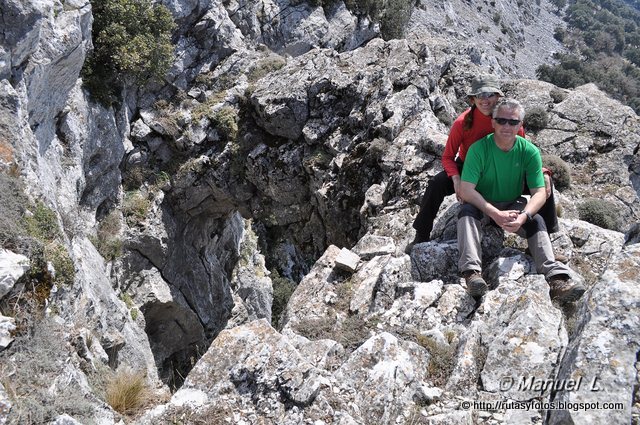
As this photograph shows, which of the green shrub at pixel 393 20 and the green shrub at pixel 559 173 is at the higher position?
the green shrub at pixel 393 20

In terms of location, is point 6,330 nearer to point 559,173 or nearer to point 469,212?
point 469,212

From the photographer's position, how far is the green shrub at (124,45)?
1719 cm

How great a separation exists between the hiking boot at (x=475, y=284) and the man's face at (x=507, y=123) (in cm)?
229

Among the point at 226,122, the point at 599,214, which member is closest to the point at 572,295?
the point at 599,214

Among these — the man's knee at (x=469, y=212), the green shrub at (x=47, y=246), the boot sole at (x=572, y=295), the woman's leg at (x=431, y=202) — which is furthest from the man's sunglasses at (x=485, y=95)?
the green shrub at (x=47, y=246)

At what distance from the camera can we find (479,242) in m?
7.82

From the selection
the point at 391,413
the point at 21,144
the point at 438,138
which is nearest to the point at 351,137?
the point at 438,138

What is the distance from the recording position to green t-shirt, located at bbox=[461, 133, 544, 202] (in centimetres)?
795

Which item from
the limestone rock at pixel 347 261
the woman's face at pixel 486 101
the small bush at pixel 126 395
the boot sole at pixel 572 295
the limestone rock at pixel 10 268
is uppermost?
the limestone rock at pixel 10 268

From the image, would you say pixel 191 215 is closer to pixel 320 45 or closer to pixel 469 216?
pixel 320 45

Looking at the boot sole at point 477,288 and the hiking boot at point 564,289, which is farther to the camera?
the boot sole at point 477,288

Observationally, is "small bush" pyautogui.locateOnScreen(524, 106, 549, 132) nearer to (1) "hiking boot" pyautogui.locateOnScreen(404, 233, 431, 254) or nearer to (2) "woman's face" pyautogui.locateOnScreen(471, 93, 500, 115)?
(2) "woman's face" pyautogui.locateOnScreen(471, 93, 500, 115)

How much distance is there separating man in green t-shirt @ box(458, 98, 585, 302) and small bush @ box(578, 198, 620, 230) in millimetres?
4806

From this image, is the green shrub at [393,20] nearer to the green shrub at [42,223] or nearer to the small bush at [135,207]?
the small bush at [135,207]
